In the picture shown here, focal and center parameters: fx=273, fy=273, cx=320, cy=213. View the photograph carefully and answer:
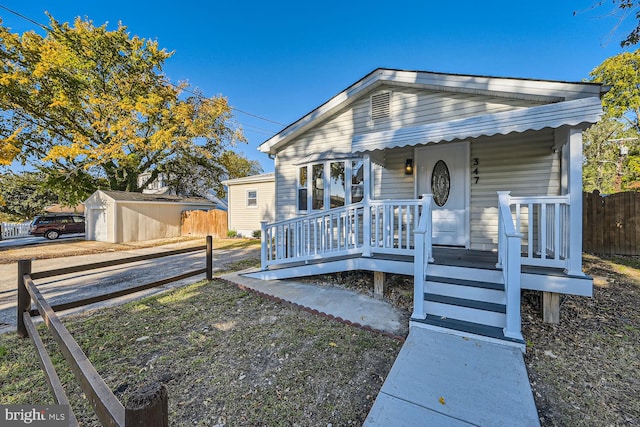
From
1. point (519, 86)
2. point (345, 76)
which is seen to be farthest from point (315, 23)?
point (519, 86)

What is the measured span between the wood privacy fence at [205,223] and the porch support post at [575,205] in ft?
54.0

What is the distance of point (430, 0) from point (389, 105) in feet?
21.2

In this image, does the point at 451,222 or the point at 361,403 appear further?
the point at 451,222

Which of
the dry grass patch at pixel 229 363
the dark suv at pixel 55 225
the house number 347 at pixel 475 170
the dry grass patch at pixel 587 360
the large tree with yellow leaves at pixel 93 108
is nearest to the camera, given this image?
the dry grass patch at pixel 587 360

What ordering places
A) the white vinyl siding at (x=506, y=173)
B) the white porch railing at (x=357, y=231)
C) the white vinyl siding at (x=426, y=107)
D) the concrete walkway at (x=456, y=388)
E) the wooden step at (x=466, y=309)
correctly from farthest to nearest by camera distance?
the white vinyl siding at (x=426, y=107) < the white vinyl siding at (x=506, y=173) < the white porch railing at (x=357, y=231) < the wooden step at (x=466, y=309) < the concrete walkway at (x=456, y=388)

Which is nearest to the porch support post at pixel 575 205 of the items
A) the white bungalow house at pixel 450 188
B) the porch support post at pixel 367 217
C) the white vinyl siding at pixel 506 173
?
the white bungalow house at pixel 450 188

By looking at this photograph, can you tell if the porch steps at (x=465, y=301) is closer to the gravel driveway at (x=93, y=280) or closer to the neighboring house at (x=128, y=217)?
the gravel driveway at (x=93, y=280)

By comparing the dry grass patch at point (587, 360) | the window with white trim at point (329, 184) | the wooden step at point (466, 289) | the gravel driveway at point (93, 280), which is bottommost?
the gravel driveway at point (93, 280)

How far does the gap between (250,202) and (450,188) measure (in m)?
12.8

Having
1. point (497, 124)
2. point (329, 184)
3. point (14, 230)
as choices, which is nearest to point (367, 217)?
point (497, 124)

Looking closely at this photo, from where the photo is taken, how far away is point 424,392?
238 centimetres

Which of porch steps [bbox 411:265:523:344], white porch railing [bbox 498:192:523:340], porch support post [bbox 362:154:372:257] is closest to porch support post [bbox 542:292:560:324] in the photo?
porch steps [bbox 411:265:523:344]

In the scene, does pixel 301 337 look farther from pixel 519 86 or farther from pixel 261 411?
pixel 519 86

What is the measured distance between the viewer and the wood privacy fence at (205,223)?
17328mm
